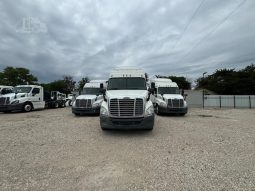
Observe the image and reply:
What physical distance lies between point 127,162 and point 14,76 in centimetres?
5558

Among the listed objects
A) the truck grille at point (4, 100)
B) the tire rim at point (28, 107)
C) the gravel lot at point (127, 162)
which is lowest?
the gravel lot at point (127, 162)

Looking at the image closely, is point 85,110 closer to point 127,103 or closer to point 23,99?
point 127,103

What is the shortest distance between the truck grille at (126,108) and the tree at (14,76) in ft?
173

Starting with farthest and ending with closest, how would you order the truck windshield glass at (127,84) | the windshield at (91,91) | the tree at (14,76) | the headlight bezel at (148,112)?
the tree at (14,76)
the windshield at (91,91)
the truck windshield glass at (127,84)
the headlight bezel at (148,112)

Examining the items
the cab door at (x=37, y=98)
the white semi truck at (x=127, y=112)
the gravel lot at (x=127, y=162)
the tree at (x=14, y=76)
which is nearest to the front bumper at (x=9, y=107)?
the cab door at (x=37, y=98)

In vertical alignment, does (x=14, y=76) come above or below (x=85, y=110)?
above

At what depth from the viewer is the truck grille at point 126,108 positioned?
6.74 metres

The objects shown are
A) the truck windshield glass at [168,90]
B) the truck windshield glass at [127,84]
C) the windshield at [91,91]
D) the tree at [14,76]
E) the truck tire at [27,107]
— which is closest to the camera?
the truck windshield glass at [127,84]

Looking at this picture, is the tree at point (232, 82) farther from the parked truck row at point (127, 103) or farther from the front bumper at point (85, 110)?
the front bumper at point (85, 110)

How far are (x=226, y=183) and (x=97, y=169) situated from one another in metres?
2.55

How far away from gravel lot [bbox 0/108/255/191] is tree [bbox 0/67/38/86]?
50701mm

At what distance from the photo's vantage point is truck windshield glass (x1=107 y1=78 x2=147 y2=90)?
8.37 meters

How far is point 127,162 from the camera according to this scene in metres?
4.46

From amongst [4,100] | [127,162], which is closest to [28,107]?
[4,100]
